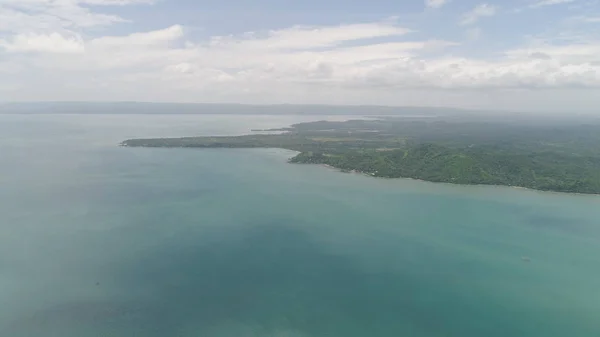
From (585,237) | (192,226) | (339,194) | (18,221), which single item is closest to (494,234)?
(585,237)

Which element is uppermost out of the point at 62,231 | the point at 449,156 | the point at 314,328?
Answer: the point at 449,156

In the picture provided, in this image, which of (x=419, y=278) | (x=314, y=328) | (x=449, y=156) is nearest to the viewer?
(x=314, y=328)

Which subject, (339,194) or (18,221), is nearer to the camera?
(18,221)

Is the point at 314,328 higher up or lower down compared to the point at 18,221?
lower down

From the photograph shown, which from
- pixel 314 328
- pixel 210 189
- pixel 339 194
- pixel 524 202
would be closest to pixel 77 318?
pixel 314 328

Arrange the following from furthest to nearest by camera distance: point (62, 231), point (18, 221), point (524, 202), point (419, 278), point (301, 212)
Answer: point (524, 202) → point (301, 212) → point (18, 221) → point (62, 231) → point (419, 278)

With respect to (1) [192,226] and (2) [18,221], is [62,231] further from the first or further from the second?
(1) [192,226]
